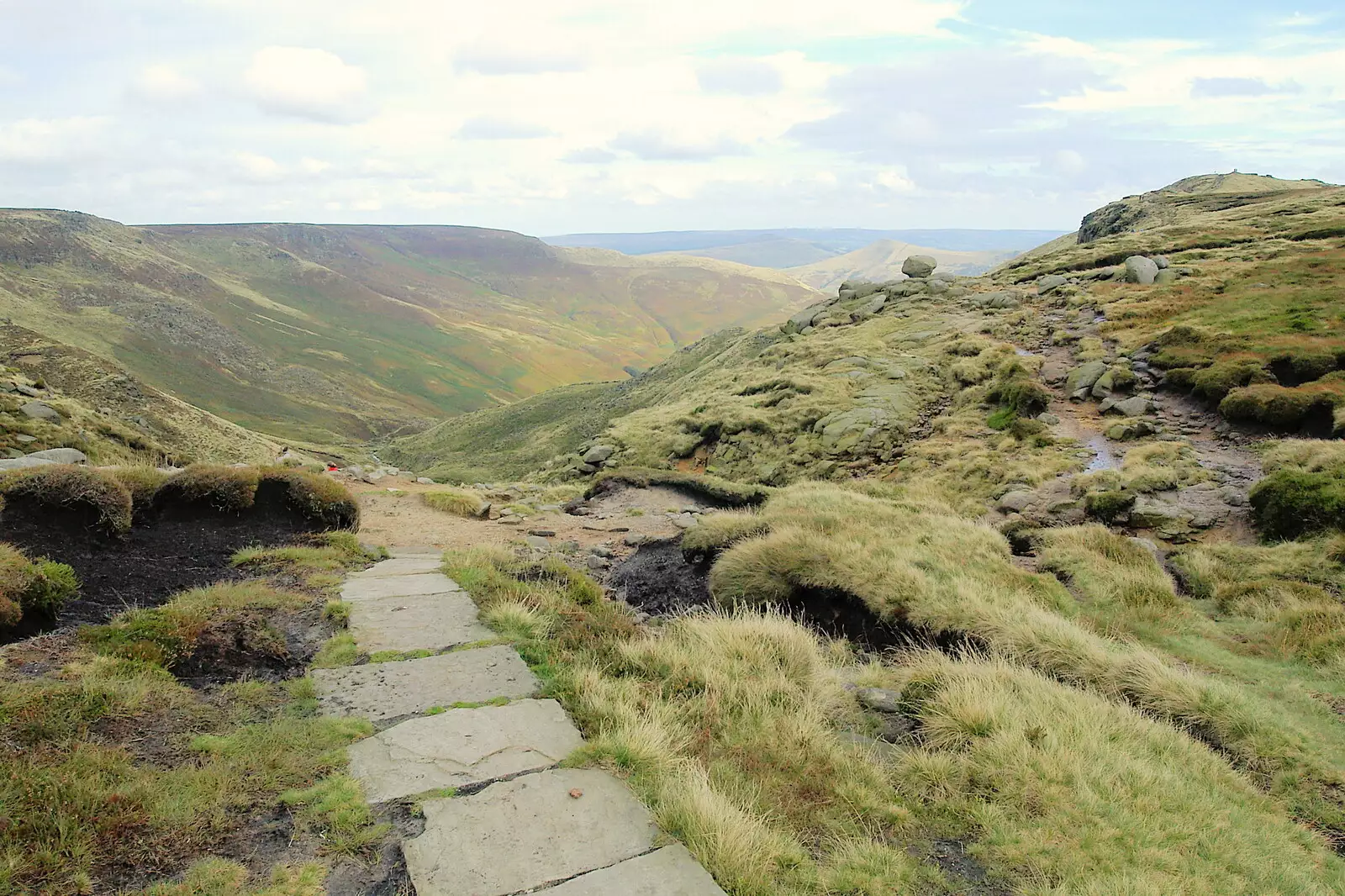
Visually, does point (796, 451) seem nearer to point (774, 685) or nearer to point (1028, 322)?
point (1028, 322)

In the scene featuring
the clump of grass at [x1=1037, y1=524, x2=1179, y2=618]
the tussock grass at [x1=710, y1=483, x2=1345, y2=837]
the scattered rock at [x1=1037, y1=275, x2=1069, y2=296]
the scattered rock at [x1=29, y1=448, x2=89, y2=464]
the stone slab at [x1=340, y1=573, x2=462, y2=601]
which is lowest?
the clump of grass at [x1=1037, y1=524, x2=1179, y2=618]

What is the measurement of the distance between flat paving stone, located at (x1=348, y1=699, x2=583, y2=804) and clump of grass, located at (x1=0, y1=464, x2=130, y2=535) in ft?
22.4

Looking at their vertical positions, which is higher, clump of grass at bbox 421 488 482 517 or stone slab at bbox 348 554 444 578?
stone slab at bbox 348 554 444 578

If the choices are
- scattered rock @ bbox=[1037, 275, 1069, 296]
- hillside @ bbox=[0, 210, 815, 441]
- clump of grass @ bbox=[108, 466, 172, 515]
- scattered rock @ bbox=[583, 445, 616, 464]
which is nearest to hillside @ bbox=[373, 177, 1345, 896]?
clump of grass @ bbox=[108, 466, 172, 515]

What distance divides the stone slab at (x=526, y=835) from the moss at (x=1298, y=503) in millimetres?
13413

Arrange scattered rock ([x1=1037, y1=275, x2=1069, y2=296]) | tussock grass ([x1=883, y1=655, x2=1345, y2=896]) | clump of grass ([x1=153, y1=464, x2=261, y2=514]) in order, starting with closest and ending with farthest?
tussock grass ([x1=883, y1=655, x2=1345, y2=896])
clump of grass ([x1=153, y1=464, x2=261, y2=514])
scattered rock ([x1=1037, y1=275, x2=1069, y2=296])

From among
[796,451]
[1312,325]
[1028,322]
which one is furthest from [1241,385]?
[1028,322]

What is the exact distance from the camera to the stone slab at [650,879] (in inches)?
153

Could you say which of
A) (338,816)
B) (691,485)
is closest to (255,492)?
(338,816)

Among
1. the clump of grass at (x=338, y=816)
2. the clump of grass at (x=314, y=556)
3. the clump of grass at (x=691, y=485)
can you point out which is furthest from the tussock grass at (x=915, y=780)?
the clump of grass at (x=691, y=485)

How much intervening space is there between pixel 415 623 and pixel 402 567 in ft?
8.78

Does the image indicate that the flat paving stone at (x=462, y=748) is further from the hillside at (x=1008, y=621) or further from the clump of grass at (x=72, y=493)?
the clump of grass at (x=72, y=493)

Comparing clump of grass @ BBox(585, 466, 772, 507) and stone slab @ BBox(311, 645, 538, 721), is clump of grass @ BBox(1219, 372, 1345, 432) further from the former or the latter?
stone slab @ BBox(311, 645, 538, 721)

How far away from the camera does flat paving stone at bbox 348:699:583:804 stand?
4.79 m
